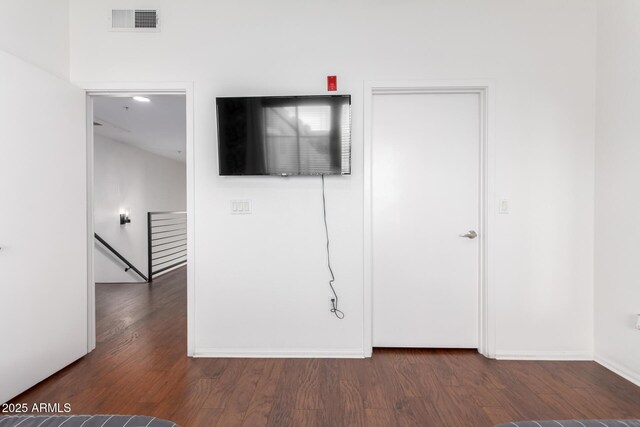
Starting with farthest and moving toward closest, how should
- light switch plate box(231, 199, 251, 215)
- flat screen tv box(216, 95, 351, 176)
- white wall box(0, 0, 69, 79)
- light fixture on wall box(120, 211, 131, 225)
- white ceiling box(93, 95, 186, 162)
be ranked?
1. light fixture on wall box(120, 211, 131, 225)
2. white ceiling box(93, 95, 186, 162)
3. light switch plate box(231, 199, 251, 215)
4. flat screen tv box(216, 95, 351, 176)
5. white wall box(0, 0, 69, 79)

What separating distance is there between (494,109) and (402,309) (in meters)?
1.68

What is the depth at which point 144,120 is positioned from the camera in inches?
155

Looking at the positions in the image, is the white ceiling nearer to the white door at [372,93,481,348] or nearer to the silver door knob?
the white door at [372,93,481,348]

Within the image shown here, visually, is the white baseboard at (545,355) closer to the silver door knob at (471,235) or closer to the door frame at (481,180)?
the door frame at (481,180)

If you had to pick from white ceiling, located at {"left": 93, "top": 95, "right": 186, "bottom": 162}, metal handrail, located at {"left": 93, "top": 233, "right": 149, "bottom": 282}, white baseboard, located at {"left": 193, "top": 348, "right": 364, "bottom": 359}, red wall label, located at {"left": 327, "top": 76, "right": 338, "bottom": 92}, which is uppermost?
white ceiling, located at {"left": 93, "top": 95, "right": 186, "bottom": 162}

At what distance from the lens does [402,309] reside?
7.66 feet

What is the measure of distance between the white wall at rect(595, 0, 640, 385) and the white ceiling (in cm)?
338

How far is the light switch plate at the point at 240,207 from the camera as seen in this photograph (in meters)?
2.26

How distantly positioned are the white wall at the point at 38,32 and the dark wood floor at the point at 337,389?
2.17 m

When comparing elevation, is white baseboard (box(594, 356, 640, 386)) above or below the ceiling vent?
below

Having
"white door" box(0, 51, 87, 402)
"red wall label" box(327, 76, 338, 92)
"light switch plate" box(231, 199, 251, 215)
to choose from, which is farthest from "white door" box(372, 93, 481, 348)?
"white door" box(0, 51, 87, 402)

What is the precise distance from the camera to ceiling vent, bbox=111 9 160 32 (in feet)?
7.29

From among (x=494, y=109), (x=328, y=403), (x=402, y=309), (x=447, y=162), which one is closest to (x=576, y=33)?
(x=494, y=109)

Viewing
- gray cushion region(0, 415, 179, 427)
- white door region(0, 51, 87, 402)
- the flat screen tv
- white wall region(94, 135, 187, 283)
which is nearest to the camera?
gray cushion region(0, 415, 179, 427)
